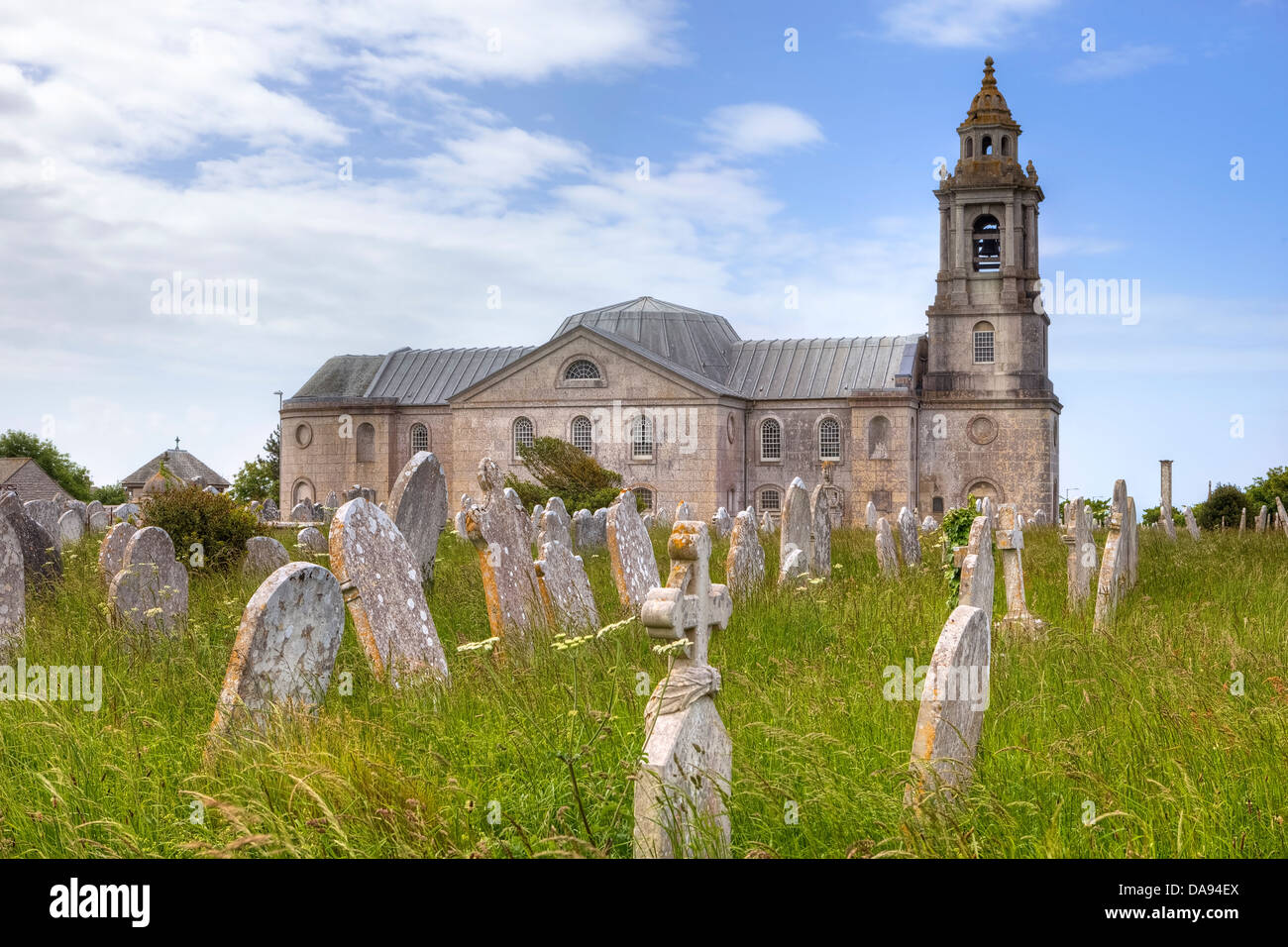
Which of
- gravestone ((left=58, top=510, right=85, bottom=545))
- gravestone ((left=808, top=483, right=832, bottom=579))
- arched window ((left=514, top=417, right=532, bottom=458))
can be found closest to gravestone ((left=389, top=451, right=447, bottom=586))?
gravestone ((left=808, top=483, right=832, bottom=579))

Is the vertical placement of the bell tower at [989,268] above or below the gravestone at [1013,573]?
above

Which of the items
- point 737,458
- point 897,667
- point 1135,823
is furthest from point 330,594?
point 737,458

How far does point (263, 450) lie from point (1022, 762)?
6137 centimetres

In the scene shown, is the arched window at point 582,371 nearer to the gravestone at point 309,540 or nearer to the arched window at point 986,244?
the arched window at point 986,244

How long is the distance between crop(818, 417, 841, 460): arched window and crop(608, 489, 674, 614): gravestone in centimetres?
3732

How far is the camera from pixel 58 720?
18.0ft

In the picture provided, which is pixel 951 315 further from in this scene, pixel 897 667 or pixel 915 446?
pixel 897 667

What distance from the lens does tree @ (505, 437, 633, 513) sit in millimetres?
33438

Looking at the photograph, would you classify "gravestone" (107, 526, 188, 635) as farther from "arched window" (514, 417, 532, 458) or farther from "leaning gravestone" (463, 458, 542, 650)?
"arched window" (514, 417, 532, 458)

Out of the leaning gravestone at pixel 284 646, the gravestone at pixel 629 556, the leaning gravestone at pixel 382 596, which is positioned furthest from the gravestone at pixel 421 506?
the leaning gravestone at pixel 284 646

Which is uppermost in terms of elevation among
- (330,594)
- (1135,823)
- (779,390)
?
(779,390)

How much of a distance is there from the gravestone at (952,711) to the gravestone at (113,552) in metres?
7.65

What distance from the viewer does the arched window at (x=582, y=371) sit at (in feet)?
154

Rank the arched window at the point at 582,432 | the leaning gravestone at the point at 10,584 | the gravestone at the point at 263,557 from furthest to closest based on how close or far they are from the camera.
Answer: the arched window at the point at 582,432, the gravestone at the point at 263,557, the leaning gravestone at the point at 10,584
